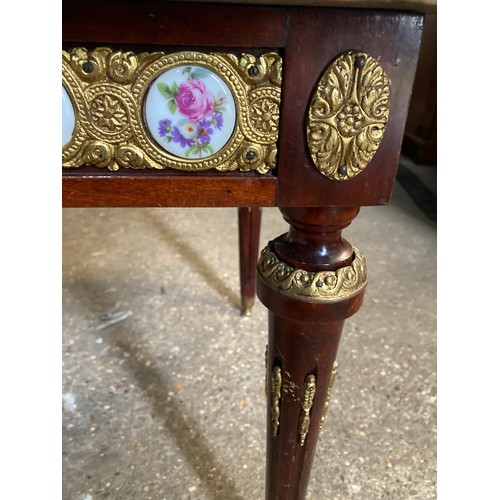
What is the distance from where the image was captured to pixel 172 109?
0.39 meters

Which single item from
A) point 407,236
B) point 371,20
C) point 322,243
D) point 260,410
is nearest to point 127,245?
point 260,410

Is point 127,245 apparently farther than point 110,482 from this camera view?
Yes

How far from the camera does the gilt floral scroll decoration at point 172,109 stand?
14.7 inches

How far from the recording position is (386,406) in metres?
0.96

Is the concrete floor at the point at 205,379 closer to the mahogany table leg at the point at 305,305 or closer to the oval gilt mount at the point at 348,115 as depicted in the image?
the mahogany table leg at the point at 305,305

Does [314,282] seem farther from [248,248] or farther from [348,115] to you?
[248,248]

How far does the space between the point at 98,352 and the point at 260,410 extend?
388mm

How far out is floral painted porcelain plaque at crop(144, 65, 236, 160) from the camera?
1.25ft

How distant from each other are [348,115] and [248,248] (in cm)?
75

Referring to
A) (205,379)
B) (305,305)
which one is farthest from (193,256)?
(305,305)

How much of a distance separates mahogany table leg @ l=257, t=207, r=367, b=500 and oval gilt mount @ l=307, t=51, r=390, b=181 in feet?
0.18

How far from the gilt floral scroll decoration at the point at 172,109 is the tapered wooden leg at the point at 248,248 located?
66 cm

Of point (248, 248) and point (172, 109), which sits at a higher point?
point (172, 109)

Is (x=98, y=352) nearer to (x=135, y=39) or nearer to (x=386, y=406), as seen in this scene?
(x=386, y=406)
